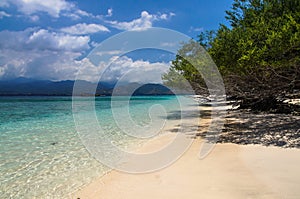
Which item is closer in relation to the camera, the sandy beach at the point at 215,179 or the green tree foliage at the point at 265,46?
the sandy beach at the point at 215,179

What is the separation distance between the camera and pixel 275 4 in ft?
24.7

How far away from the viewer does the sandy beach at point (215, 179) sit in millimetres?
3455

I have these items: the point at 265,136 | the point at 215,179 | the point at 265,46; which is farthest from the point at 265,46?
the point at 215,179

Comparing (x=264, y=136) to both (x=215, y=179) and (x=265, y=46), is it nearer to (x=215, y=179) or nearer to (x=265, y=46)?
(x=265, y=46)

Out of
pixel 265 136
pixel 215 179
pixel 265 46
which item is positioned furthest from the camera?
pixel 265 136

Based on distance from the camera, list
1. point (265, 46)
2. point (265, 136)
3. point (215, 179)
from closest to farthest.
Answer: point (215, 179) < point (265, 46) < point (265, 136)

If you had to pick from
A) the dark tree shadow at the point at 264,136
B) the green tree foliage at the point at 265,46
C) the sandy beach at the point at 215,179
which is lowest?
the sandy beach at the point at 215,179

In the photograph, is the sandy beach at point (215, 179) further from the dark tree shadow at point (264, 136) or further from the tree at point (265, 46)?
the tree at point (265, 46)

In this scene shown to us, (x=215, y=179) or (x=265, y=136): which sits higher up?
(x=265, y=136)

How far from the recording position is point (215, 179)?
394 cm

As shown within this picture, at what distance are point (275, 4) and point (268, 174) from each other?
230 inches

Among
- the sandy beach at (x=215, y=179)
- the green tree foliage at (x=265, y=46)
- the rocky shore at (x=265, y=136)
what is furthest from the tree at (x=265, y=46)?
the sandy beach at (x=215, y=179)

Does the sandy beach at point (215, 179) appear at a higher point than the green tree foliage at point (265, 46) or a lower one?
lower

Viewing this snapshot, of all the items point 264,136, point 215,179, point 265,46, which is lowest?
point 215,179
